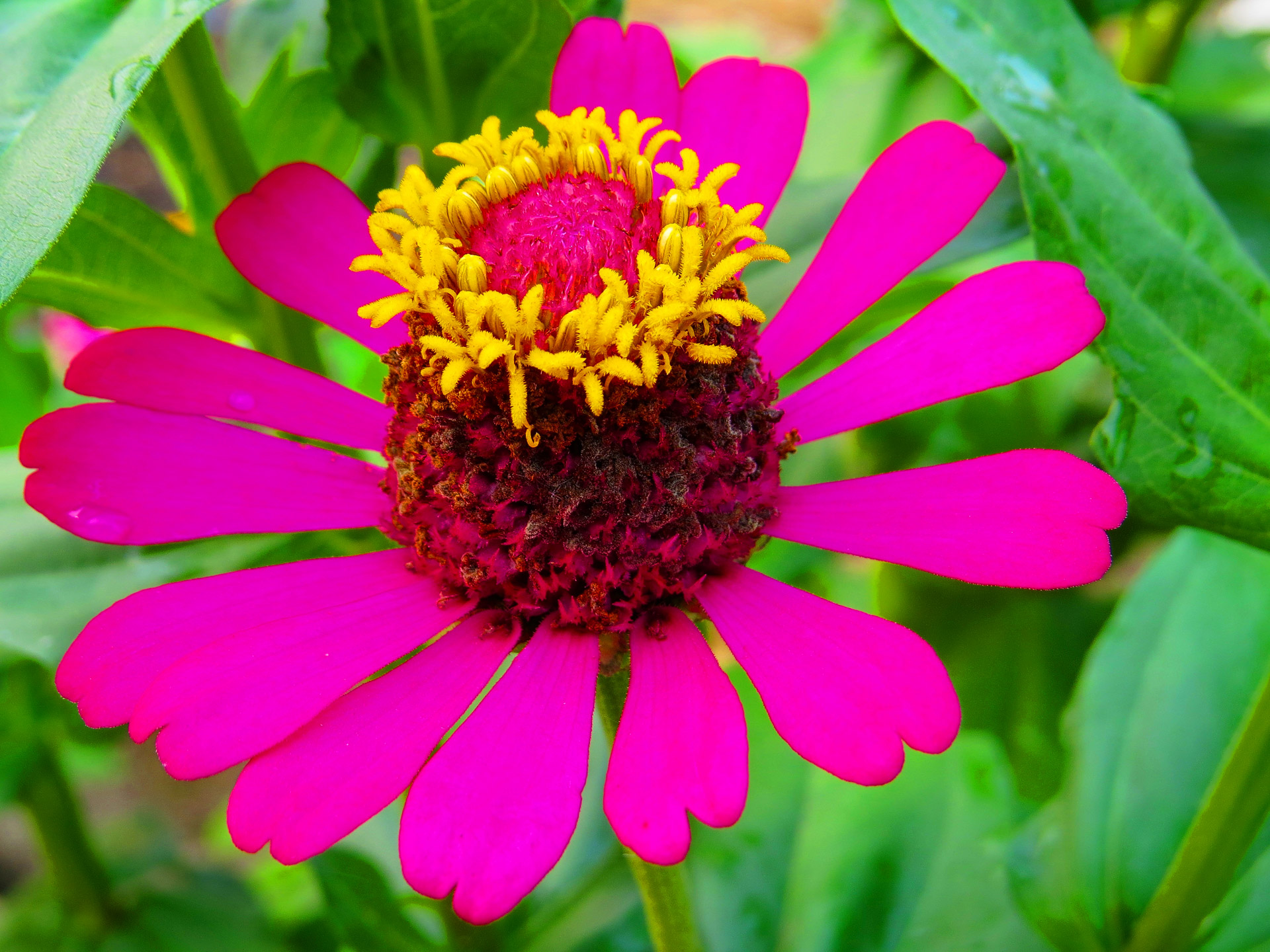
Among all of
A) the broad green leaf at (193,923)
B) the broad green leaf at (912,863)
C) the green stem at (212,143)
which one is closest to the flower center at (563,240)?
the green stem at (212,143)

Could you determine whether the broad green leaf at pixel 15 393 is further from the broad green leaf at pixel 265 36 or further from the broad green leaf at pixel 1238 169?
the broad green leaf at pixel 1238 169

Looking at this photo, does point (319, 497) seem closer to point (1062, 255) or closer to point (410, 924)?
point (410, 924)

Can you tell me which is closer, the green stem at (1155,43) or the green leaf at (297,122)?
the green leaf at (297,122)

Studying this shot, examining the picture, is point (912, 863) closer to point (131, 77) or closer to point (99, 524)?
point (99, 524)

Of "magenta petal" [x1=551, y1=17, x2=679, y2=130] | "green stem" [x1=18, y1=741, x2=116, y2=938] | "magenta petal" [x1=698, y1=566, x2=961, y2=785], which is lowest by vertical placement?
"green stem" [x1=18, y1=741, x2=116, y2=938]

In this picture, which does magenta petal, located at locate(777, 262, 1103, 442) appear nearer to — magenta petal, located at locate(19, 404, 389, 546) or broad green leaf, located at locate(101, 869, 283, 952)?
magenta petal, located at locate(19, 404, 389, 546)

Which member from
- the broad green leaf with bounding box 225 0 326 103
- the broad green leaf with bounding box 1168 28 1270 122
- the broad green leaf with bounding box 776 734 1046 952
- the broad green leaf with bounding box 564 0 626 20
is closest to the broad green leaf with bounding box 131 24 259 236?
the broad green leaf with bounding box 225 0 326 103
